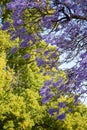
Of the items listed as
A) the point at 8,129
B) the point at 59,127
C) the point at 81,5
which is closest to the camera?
the point at 81,5

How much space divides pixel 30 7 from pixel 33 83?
1718 cm

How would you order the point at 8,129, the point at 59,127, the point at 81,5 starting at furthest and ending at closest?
the point at 59,127 < the point at 8,129 < the point at 81,5

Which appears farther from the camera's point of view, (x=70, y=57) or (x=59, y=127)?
(x=59, y=127)

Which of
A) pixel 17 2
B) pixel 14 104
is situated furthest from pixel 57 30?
pixel 14 104

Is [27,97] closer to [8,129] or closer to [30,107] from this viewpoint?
[30,107]

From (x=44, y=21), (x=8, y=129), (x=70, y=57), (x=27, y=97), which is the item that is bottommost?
(x=70, y=57)

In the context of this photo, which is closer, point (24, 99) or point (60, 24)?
point (60, 24)

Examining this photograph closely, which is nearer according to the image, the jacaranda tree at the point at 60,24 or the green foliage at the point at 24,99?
the jacaranda tree at the point at 60,24

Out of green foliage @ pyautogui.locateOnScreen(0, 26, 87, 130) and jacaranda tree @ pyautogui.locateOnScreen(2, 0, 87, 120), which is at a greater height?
green foliage @ pyautogui.locateOnScreen(0, 26, 87, 130)

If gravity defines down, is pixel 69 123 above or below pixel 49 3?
above

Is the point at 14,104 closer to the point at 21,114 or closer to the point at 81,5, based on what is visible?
the point at 21,114

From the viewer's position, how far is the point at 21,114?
26.5 m

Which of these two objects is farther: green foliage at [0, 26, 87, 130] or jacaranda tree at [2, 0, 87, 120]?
green foliage at [0, 26, 87, 130]

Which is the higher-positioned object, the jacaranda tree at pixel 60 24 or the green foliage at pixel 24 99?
the green foliage at pixel 24 99
